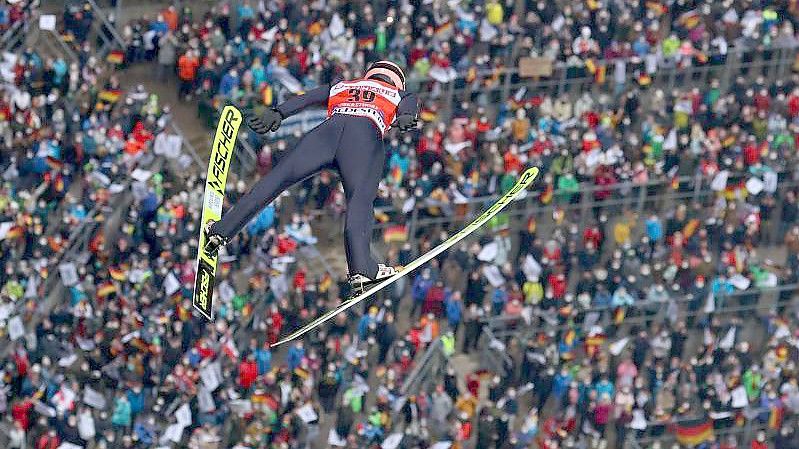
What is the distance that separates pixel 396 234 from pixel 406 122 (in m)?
12.4

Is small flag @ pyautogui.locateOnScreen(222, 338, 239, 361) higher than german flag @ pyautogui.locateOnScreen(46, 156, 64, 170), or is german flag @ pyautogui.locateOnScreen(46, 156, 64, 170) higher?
german flag @ pyautogui.locateOnScreen(46, 156, 64, 170)

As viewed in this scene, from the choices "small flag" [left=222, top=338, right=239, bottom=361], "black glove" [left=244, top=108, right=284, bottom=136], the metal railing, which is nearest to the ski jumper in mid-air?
"black glove" [left=244, top=108, right=284, bottom=136]

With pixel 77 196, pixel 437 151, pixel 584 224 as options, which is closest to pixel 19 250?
pixel 77 196

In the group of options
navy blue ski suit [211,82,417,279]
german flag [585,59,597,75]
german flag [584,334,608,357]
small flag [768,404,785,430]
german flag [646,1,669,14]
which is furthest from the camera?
german flag [646,1,669,14]

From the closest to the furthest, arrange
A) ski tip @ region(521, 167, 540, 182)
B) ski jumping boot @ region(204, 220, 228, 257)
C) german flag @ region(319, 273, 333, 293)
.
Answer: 1. ski jumping boot @ region(204, 220, 228, 257)
2. ski tip @ region(521, 167, 540, 182)
3. german flag @ region(319, 273, 333, 293)

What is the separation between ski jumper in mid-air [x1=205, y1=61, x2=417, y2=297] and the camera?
72.6ft

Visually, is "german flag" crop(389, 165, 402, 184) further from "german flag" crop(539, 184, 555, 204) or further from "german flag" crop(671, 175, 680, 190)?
"german flag" crop(671, 175, 680, 190)

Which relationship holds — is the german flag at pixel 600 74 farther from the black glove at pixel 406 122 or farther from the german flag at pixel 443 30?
the black glove at pixel 406 122

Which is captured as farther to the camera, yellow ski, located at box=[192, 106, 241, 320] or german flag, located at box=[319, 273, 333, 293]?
german flag, located at box=[319, 273, 333, 293]

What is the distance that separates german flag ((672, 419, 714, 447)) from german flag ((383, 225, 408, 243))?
474 centimetres

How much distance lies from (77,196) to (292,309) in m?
3.63

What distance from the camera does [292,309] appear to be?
1297 inches

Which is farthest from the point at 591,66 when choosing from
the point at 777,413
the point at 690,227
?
the point at 777,413

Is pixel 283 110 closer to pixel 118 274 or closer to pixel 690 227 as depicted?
pixel 118 274
